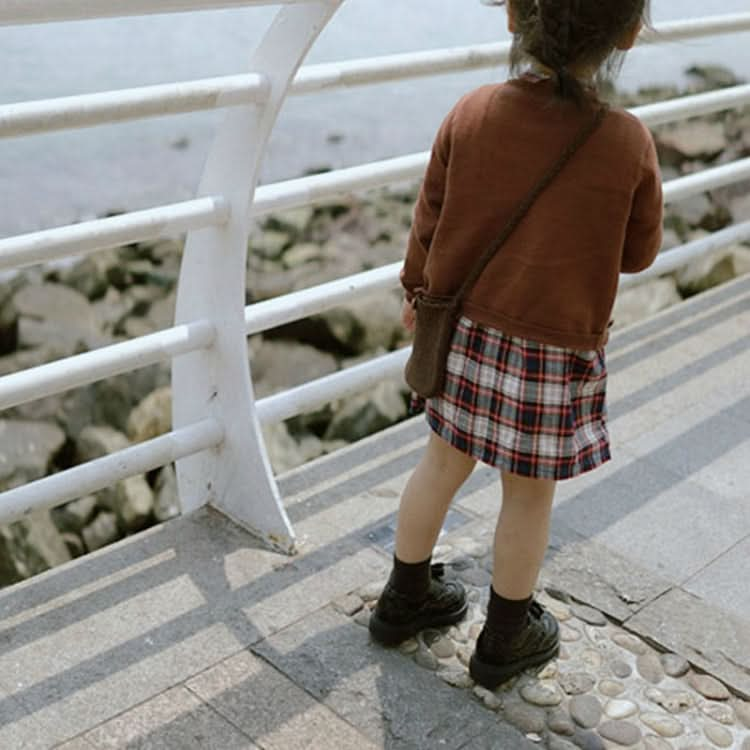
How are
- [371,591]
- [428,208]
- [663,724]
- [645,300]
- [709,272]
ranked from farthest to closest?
1. [709,272]
2. [645,300]
3. [371,591]
4. [663,724]
5. [428,208]

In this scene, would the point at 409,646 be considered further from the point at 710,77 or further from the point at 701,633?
the point at 710,77

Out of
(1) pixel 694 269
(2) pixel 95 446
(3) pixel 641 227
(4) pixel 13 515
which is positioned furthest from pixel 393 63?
(1) pixel 694 269

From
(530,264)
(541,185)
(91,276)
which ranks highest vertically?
(541,185)

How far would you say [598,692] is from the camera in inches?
93.7

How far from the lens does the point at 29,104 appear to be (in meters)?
2.21

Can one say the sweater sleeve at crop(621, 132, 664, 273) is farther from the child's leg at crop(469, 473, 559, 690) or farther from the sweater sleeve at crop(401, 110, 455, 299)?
the child's leg at crop(469, 473, 559, 690)

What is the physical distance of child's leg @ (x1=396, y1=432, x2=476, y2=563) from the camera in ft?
7.75

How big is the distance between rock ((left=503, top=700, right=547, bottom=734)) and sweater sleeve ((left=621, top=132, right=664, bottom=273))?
82 centimetres

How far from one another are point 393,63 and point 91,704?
1476 mm

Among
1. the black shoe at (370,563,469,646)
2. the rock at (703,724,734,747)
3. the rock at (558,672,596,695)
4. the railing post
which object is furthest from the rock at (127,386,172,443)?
the rock at (703,724,734,747)

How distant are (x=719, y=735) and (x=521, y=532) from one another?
51cm

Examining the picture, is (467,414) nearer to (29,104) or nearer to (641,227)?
(641,227)

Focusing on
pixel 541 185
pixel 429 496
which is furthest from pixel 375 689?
pixel 541 185

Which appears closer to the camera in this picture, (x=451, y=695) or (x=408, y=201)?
(x=451, y=695)
